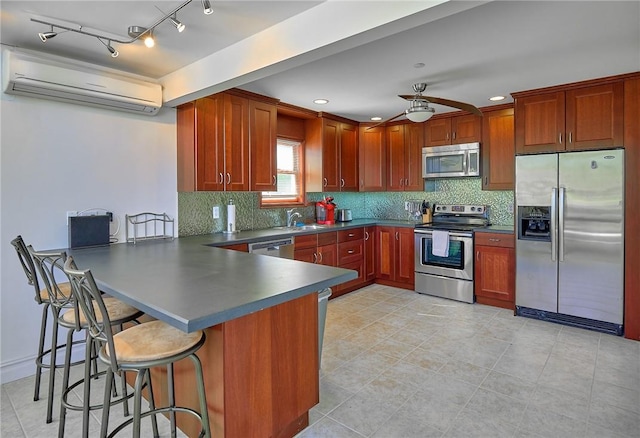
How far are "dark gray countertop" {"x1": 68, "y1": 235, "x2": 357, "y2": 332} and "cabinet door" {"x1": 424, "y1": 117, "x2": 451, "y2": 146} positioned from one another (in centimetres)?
344

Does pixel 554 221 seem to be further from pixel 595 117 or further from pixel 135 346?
pixel 135 346

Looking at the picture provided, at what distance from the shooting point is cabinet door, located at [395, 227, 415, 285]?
4879 millimetres

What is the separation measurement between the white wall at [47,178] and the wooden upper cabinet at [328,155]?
2.18 meters

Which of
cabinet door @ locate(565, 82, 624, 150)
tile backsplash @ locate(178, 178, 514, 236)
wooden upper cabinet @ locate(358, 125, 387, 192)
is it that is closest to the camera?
cabinet door @ locate(565, 82, 624, 150)

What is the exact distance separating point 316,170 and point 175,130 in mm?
1939

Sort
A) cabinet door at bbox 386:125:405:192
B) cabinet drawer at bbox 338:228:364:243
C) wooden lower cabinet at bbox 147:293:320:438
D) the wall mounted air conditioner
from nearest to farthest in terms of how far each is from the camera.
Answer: wooden lower cabinet at bbox 147:293:320:438 < the wall mounted air conditioner < cabinet drawer at bbox 338:228:364:243 < cabinet door at bbox 386:125:405:192

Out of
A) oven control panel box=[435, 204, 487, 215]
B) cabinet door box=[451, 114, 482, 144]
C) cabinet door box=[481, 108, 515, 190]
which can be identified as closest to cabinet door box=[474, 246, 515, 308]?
oven control panel box=[435, 204, 487, 215]

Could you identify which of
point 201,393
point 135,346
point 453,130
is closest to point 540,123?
point 453,130

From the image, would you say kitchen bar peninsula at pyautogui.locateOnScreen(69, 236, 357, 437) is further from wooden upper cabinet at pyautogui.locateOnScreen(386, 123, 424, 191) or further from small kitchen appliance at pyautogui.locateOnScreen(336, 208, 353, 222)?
wooden upper cabinet at pyautogui.locateOnScreen(386, 123, 424, 191)

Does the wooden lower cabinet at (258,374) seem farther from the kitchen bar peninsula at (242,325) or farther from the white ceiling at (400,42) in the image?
the white ceiling at (400,42)

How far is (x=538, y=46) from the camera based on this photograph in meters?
2.65

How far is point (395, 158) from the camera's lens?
5379 mm

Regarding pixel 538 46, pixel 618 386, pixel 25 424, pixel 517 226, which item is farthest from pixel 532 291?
pixel 25 424

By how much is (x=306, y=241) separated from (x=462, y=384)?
220cm
